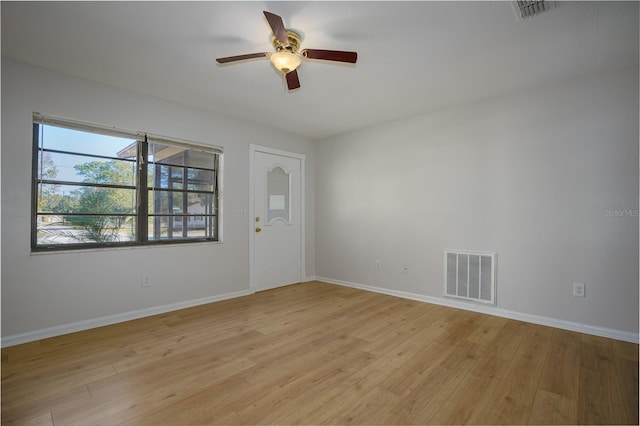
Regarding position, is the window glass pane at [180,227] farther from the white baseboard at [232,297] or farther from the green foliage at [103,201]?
the white baseboard at [232,297]

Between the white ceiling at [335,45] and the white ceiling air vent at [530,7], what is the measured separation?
0.05 meters

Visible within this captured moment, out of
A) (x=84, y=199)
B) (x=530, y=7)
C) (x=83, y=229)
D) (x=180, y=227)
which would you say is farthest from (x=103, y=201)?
(x=530, y=7)

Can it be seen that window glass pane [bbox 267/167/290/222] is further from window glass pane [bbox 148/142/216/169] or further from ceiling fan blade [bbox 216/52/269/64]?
ceiling fan blade [bbox 216/52/269/64]

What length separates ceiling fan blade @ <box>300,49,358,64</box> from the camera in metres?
2.08

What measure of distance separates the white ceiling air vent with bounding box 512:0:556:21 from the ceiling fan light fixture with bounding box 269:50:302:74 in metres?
1.47

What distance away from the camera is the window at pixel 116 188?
110 inches

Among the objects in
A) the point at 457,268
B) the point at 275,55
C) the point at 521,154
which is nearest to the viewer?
the point at 275,55

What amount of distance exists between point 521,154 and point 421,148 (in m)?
1.12

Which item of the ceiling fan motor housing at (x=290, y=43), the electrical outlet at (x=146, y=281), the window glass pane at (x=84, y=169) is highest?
the ceiling fan motor housing at (x=290, y=43)

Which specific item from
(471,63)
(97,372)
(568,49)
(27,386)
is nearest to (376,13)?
(471,63)

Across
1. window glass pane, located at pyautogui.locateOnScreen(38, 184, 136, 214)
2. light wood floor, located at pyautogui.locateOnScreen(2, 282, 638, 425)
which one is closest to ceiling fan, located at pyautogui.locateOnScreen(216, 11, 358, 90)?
window glass pane, located at pyautogui.locateOnScreen(38, 184, 136, 214)

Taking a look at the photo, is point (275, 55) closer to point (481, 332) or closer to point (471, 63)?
point (471, 63)

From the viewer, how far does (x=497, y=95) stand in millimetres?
3285

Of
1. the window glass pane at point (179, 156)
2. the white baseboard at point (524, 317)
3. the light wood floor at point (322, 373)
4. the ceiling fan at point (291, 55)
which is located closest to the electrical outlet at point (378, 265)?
the white baseboard at point (524, 317)
